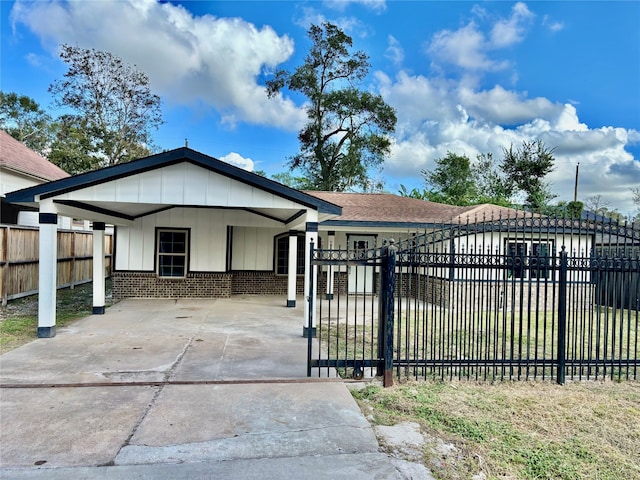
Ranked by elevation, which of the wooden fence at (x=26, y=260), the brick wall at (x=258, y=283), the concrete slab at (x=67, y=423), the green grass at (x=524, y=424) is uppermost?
the wooden fence at (x=26, y=260)

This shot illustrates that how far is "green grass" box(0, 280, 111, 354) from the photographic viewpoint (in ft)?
23.9

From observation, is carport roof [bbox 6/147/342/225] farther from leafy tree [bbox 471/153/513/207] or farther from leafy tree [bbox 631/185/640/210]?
leafy tree [bbox 631/185/640/210]

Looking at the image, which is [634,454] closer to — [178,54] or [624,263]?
[624,263]

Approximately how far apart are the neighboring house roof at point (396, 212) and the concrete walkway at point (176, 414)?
6.70m

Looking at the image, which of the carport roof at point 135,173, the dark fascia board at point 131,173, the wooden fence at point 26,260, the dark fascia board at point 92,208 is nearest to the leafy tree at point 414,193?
the wooden fence at point 26,260

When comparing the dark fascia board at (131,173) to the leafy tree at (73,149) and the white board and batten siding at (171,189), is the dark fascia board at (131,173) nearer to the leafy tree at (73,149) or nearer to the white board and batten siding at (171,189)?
the white board and batten siding at (171,189)

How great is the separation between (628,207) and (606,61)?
71.9 feet

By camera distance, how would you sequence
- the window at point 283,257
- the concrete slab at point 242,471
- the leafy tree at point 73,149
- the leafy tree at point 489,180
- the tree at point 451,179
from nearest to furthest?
the concrete slab at point 242,471, the window at point 283,257, the leafy tree at point 73,149, the leafy tree at point 489,180, the tree at point 451,179

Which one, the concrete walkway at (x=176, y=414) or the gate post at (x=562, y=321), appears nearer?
the concrete walkway at (x=176, y=414)

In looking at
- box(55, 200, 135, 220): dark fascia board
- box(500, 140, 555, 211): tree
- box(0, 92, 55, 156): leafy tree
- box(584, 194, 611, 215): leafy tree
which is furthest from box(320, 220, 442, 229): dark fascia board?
box(584, 194, 611, 215): leafy tree

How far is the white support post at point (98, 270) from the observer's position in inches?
378

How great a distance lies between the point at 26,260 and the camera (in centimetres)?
1117

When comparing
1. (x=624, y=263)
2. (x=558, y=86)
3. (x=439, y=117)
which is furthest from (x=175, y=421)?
(x=439, y=117)

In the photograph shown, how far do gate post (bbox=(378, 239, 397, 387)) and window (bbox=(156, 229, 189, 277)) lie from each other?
918 cm
